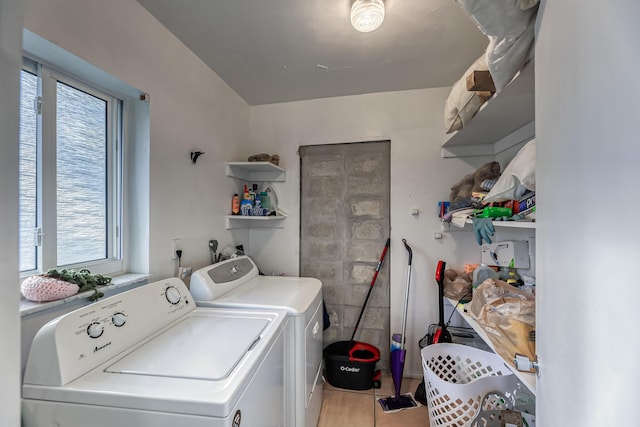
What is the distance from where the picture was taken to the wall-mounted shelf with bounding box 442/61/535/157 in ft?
3.48

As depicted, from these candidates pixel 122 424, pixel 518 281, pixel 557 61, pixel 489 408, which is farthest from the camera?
pixel 518 281

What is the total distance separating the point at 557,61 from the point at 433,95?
5.73 feet

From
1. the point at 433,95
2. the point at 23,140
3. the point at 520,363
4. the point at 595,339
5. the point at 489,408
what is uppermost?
the point at 433,95

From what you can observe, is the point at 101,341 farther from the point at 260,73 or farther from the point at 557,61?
the point at 260,73

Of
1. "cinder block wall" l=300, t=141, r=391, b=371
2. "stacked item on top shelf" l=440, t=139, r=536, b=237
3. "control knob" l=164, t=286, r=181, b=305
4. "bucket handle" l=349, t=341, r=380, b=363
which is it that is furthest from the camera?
"cinder block wall" l=300, t=141, r=391, b=371

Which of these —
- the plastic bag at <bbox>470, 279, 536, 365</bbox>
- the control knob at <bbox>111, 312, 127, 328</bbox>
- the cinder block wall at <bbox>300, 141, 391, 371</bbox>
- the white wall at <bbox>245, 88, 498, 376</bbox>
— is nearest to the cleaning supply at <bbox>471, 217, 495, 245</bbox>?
the plastic bag at <bbox>470, 279, 536, 365</bbox>

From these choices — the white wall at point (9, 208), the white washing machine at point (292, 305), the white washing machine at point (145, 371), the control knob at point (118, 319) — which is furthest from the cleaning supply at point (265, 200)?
the white wall at point (9, 208)

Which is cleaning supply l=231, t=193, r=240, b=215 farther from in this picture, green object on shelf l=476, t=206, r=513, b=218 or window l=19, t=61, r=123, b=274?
green object on shelf l=476, t=206, r=513, b=218

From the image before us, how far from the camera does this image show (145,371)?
2.71ft

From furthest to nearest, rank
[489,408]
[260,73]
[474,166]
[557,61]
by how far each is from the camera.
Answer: [474,166] → [260,73] → [489,408] → [557,61]

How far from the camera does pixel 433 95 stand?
2184mm

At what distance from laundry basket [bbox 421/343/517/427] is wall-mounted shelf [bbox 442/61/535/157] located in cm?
130

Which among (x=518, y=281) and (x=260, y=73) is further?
(x=260, y=73)

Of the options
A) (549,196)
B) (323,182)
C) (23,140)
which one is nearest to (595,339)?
(549,196)
